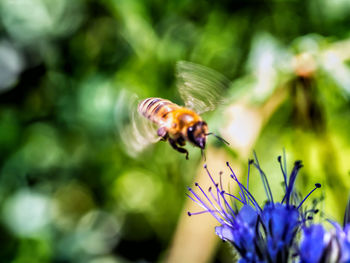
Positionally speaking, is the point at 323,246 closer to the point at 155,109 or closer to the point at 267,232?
the point at 267,232

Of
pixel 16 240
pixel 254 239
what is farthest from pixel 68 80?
pixel 254 239

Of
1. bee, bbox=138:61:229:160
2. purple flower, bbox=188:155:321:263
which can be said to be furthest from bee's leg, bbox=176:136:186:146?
purple flower, bbox=188:155:321:263

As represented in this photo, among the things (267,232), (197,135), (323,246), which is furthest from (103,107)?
(323,246)

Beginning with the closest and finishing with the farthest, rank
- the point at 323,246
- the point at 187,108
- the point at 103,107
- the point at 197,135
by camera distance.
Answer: the point at 323,246 → the point at 197,135 → the point at 187,108 → the point at 103,107

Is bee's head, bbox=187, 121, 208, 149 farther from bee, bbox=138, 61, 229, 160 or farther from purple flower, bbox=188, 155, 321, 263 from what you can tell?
purple flower, bbox=188, 155, 321, 263

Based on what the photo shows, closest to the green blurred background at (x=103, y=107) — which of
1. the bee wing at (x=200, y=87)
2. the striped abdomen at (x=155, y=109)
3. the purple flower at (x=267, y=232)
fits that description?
the bee wing at (x=200, y=87)
